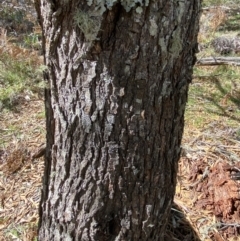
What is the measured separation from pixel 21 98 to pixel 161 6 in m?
2.47

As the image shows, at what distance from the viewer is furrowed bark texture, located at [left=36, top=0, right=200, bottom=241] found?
1.33m

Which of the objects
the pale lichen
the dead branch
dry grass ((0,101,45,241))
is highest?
the pale lichen

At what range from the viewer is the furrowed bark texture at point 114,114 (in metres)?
1.33

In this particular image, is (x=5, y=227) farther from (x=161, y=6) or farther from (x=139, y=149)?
(x=161, y=6)

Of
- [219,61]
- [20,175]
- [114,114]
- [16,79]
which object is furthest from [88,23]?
[219,61]

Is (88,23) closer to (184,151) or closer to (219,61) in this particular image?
(184,151)

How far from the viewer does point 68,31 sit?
4.49ft

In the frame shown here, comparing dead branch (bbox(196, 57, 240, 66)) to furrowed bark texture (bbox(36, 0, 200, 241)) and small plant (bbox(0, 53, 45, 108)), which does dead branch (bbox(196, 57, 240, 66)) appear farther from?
furrowed bark texture (bbox(36, 0, 200, 241))

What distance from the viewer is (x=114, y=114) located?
4.77ft

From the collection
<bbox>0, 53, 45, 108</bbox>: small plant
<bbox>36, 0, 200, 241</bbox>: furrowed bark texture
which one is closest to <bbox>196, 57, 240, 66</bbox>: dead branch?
<bbox>0, 53, 45, 108</bbox>: small plant

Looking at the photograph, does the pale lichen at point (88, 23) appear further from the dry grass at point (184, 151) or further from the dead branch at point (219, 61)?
the dead branch at point (219, 61)

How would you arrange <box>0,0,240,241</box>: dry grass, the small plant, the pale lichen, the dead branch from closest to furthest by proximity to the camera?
the pale lichen, <box>0,0,240,241</box>: dry grass, the small plant, the dead branch

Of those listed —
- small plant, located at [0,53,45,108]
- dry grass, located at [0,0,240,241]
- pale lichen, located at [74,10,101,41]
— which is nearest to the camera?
pale lichen, located at [74,10,101,41]

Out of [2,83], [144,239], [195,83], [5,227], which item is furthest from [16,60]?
[144,239]
